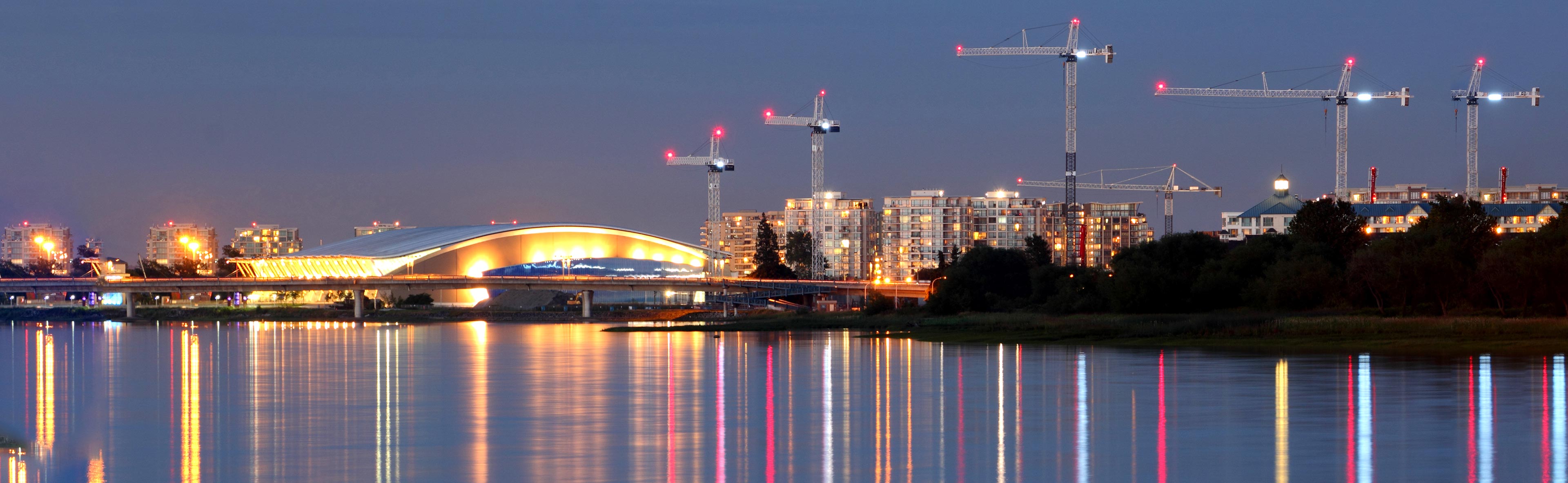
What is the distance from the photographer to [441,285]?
13400cm

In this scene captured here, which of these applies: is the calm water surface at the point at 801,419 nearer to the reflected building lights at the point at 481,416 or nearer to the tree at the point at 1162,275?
the reflected building lights at the point at 481,416

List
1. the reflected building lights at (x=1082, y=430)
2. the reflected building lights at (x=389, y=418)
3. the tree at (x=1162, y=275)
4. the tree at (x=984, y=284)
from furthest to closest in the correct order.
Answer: the tree at (x=984, y=284)
the tree at (x=1162, y=275)
the reflected building lights at (x=389, y=418)
the reflected building lights at (x=1082, y=430)

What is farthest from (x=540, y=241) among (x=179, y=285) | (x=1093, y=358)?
(x=1093, y=358)

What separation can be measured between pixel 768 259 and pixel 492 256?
99.7 feet

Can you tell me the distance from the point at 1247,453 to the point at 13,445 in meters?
20.6

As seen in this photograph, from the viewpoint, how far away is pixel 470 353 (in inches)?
2431

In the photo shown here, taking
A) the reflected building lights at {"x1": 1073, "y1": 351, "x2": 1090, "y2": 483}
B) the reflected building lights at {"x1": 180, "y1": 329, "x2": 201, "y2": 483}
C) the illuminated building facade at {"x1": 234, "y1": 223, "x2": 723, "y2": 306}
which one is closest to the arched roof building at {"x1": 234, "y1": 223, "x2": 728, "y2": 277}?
the illuminated building facade at {"x1": 234, "y1": 223, "x2": 723, "y2": 306}

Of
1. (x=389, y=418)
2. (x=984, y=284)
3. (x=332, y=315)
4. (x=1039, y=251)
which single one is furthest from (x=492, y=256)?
(x=389, y=418)

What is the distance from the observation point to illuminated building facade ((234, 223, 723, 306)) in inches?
6270

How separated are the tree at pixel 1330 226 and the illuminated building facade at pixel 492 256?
82.2 metres

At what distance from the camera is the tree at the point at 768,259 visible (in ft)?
527

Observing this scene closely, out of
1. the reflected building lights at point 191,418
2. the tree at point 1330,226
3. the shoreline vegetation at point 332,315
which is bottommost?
the shoreline vegetation at point 332,315

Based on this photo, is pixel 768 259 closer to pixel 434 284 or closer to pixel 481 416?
pixel 434 284

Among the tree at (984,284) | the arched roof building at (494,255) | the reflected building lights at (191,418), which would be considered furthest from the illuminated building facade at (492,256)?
the reflected building lights at (191,418)
